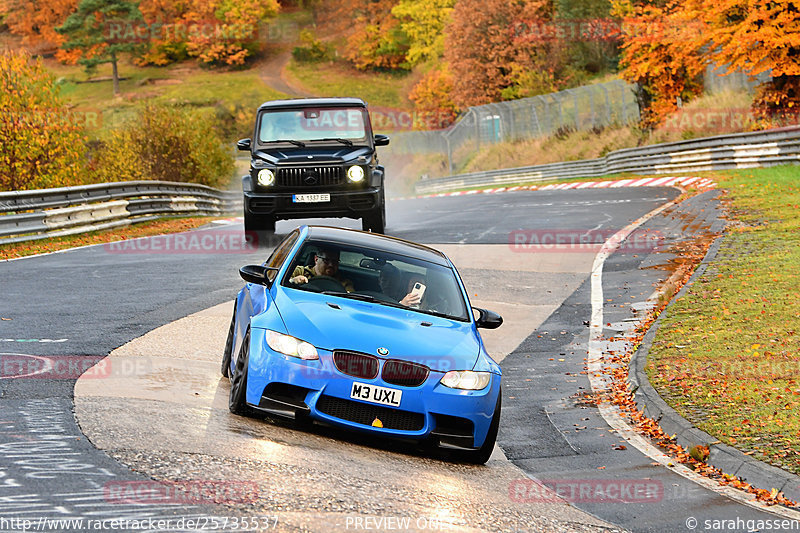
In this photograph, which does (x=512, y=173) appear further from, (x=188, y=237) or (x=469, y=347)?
(x=469, y=347)

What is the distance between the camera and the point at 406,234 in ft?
73.4

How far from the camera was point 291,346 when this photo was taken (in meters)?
7.64

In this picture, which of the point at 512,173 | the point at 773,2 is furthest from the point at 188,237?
the point at 512,173

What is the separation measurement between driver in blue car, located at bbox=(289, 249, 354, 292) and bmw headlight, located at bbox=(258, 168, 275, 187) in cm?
990

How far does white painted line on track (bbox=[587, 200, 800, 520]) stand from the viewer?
743cm

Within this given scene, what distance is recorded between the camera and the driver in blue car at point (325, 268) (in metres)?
8.92

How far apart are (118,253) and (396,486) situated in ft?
45.7

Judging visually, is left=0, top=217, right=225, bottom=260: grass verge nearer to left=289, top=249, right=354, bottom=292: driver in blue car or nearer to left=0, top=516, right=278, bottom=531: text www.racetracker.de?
left=289, top=249, right=354, bottom=292: driver in blue car

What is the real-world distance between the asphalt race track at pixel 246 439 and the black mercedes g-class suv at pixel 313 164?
278 cm

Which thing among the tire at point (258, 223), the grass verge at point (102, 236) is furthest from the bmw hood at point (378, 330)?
the grass verge at point (102, 236)

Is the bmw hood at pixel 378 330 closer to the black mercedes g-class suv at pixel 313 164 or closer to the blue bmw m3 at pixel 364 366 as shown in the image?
the blue bmw m3 at pixel 364 366

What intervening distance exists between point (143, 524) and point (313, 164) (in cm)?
1379
